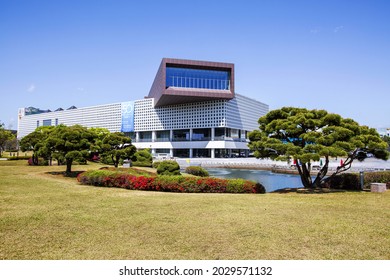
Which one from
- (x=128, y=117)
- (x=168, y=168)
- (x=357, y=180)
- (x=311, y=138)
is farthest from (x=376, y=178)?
(x=128, y=117)

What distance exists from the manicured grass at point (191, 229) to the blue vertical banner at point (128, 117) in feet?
282

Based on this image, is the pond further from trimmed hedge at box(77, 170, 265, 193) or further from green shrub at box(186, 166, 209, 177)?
trimmed hedge at box(77, 170, 265, 193)

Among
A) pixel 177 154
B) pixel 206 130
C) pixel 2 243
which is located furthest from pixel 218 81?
pixel 2 243

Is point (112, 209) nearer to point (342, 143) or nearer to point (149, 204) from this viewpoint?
point (149, 204)

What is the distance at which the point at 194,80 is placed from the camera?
7900 cm

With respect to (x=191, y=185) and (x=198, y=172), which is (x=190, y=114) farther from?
(x=191, y=185)

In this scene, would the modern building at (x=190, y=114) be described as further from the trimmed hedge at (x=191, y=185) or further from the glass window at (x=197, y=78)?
the trimmed hedge at (x=191, y=185)

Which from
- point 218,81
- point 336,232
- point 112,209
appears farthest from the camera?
point 218,81

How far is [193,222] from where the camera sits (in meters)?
8.46

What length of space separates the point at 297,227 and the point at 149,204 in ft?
18.4

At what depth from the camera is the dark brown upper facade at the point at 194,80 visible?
75.9 m

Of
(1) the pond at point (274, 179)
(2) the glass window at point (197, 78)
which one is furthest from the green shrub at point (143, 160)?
(2) the glass window at point (197, 78)
